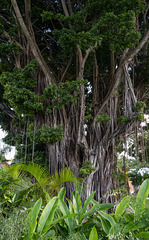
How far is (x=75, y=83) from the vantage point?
13.8ft

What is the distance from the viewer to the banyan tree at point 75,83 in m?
3.97

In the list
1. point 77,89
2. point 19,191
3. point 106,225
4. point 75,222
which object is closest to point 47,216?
point 75,222

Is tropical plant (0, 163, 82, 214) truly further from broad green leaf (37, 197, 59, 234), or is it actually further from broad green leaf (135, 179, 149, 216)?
broad green leaf (135, 179, 149, 216)

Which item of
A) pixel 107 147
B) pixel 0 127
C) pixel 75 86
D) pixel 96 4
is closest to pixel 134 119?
pixel 107 147

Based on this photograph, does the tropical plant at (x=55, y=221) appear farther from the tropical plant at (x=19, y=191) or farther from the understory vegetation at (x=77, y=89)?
the understory vegetation at (x=77, y=89)

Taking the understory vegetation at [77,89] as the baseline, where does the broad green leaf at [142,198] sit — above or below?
below

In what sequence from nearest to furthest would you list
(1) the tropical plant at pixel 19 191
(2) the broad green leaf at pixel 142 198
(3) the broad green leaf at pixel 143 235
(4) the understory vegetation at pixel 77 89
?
(3) the broad green leaf at pixel 143 235
(2) the broad green leaf at pixel 142 198
(1) the tropical plant at pixel 19 191
(4) the understory vegetation at pixel 77 89

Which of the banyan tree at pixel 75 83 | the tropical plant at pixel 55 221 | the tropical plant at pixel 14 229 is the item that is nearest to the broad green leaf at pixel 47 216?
the tropical plant at pixel 55 221

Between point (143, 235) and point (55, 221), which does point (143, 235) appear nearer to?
point (143, 235)

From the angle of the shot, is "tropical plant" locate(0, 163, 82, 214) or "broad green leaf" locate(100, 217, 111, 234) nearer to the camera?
"broad green leaf" locate(100, 217, 111, 234)

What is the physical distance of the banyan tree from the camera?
3.97 m

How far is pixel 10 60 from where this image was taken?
16.6 ft

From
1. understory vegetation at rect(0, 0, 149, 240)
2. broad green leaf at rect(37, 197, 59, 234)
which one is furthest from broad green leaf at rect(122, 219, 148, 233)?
understory vegetation at rect(0, 0, 149, 240)

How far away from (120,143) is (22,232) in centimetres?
409
